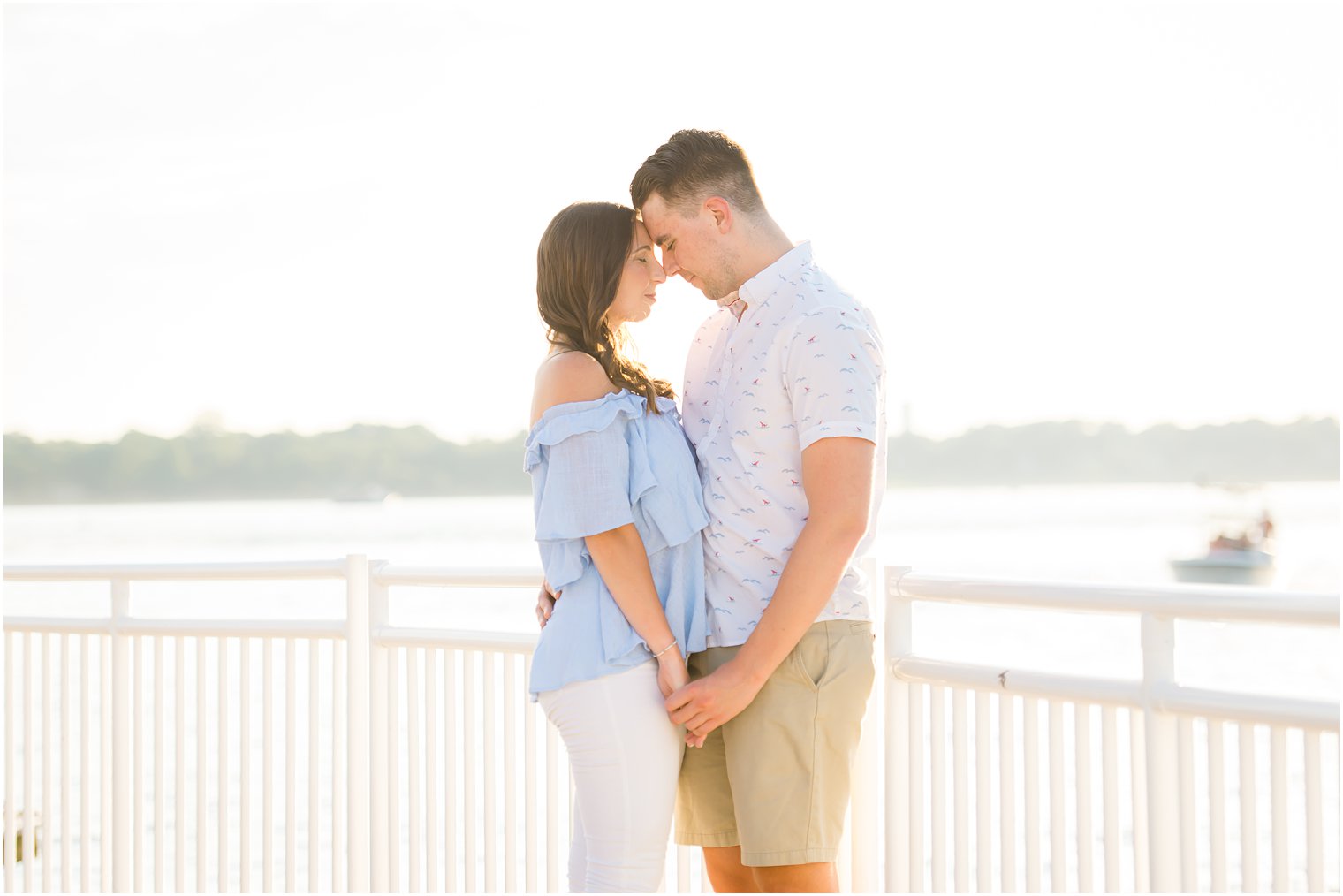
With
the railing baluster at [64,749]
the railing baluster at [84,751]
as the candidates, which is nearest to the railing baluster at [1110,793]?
the railing baluster at [84,751]

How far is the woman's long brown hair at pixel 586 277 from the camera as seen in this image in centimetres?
222

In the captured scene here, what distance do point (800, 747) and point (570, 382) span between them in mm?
824

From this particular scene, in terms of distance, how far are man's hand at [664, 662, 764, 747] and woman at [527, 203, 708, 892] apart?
0.11 feet

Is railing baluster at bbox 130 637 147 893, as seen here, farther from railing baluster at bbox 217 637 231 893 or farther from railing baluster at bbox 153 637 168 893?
railing baluster at bbox 217 637 231 893

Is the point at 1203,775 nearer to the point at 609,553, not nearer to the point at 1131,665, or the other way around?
the point at 609,553

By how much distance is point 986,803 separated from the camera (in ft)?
8.02

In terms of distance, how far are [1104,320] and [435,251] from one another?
1207 inches

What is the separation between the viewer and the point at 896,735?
8.39ft

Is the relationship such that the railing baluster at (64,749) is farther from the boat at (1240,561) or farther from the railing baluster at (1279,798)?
the boat at (1240,561)

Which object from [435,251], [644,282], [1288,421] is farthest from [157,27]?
[1288,421]

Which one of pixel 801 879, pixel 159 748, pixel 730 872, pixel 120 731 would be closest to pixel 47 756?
pixel 120 731

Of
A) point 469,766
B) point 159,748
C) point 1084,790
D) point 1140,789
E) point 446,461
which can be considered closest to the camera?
point 1140,789

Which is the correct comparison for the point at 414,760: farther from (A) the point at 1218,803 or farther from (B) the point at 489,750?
(A) the point at 1218,803

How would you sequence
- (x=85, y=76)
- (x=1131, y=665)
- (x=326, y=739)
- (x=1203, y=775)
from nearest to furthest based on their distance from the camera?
1. (x=1203, y=775)
2. (x=326, y=739)
3. (x=1131, y=665)
4. (x=85, y=76)
